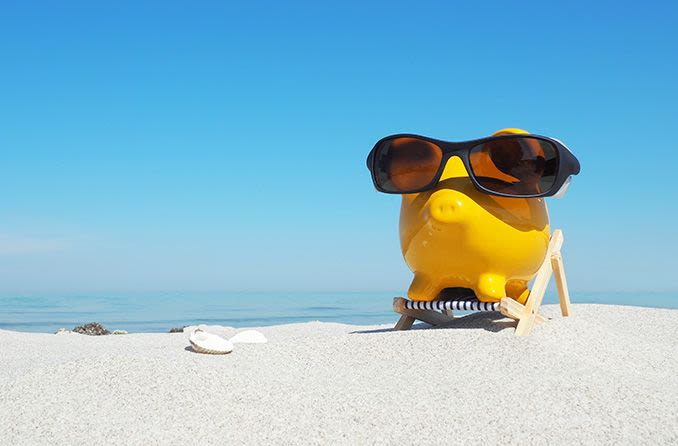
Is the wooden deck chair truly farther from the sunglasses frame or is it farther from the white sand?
the sunglasses frame

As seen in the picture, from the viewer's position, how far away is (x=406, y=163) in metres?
6.20

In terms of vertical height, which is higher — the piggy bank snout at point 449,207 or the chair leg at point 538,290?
the piggy bank snout at point 449,207

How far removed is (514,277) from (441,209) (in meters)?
0.93

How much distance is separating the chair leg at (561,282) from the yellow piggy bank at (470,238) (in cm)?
63

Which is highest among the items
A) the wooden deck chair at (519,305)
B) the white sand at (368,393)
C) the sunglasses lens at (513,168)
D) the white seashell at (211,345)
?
the sunglasses lens at (513,168)

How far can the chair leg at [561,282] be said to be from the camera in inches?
268

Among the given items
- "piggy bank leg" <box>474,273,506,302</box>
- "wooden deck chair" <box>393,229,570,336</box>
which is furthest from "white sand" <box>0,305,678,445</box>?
"piggy bank leg" <box>474,273,506,302</box>

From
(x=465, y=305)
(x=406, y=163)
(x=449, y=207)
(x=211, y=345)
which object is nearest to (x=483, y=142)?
(x=449, y=207)

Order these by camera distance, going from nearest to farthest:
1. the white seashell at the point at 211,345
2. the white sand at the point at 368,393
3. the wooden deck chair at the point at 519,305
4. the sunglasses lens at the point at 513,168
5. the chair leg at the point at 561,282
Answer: the white sand at the point at 368,393 < the white seashell at the point at 211,345 < the wooden deck chair at the point at 519,305 < the sunglasses lens at the point at 513,168 < the chair leg at the point at 561,282

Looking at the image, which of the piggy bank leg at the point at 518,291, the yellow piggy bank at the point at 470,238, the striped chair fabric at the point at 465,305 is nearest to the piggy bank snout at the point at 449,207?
the yellow piggy bank at the point at 470,238

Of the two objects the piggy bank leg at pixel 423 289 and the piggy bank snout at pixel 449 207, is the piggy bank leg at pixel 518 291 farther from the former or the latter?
the piggy bank snout at pixel 449 207

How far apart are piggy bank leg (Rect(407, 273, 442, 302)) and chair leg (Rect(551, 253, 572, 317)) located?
1.37 meters

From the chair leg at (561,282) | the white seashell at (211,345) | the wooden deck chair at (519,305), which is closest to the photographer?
the white seashell at (211,345)

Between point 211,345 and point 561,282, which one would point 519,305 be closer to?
point 561,282
